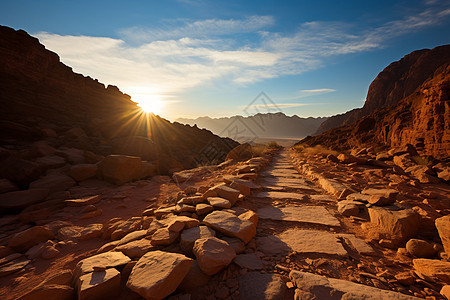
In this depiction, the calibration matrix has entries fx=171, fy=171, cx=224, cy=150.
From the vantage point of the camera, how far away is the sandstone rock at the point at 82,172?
5.76m

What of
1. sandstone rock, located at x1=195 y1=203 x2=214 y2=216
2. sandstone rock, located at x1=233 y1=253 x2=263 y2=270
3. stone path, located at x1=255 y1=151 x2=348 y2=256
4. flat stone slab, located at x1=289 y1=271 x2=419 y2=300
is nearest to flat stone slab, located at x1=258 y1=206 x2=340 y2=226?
stone path, located at x1=255 y1=151 x2=348 y2=256

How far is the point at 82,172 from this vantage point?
586 cm

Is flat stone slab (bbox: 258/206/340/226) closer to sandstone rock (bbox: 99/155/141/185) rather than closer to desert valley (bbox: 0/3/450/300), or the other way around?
desert valley (bbox: 0/3/450/300)

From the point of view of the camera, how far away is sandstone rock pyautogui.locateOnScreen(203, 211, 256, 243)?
5.88ft

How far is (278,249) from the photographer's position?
1.74 meters

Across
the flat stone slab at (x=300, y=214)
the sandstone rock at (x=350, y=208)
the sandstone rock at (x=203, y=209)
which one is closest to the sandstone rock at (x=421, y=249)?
the flat stone slab at (x=300, y=214)

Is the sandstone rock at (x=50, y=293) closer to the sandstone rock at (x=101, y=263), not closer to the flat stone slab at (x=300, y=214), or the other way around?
the sandstone rock at (x=101, y=263)

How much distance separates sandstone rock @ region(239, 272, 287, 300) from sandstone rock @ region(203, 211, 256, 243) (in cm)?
41

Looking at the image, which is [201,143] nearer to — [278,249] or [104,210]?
[104,210]

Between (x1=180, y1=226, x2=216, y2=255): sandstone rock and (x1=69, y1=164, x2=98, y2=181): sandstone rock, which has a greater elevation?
(x1=180, y1=226, x2=216, y2=255): sandstone rock

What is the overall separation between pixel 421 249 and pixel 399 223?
28cm

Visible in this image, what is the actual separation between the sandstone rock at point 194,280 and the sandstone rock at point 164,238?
0.46 meters

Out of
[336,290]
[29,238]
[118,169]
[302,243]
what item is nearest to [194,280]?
[336,290]

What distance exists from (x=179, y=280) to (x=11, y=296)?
1.88 metres
